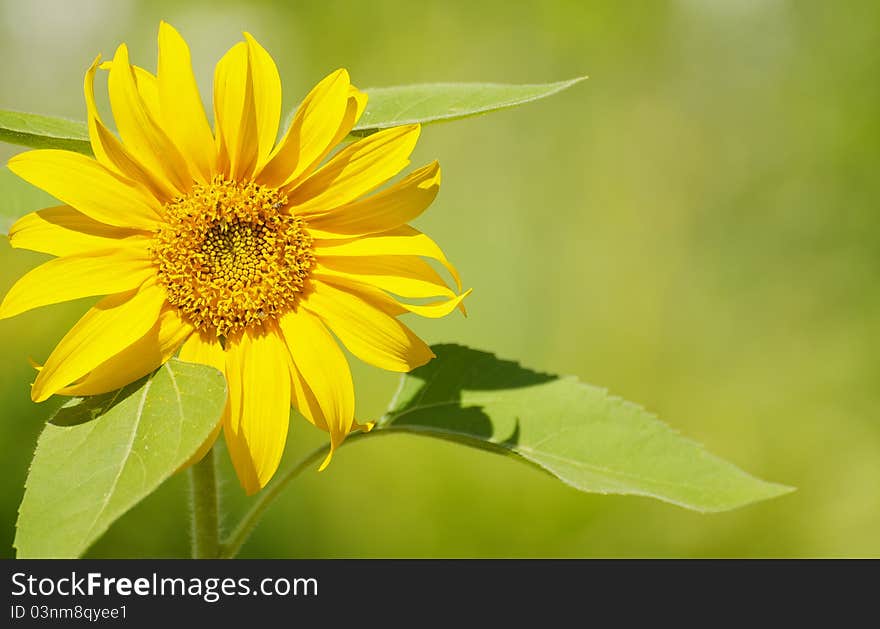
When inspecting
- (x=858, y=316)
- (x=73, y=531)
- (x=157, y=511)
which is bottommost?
(x=73, y=531)

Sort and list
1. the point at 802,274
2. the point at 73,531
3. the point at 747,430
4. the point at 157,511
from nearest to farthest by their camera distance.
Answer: the point at 73,531, the point at 157,511, the point at 747,430, the point at 802,274

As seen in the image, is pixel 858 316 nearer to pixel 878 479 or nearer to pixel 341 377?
pixel 878 479

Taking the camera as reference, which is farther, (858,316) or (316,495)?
(858,316)

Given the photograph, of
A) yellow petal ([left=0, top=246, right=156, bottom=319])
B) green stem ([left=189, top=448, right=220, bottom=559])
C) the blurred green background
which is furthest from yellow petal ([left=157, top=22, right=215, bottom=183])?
the blurred green background

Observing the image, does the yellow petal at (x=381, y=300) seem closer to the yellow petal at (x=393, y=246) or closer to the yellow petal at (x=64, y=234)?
the yellow petal at (x=393, y=246)

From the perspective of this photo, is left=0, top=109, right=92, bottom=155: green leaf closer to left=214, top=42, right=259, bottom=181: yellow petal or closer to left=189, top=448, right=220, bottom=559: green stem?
left=214, top=42, right=259, bottom=181: yellow petal

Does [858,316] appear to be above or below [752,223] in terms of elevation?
below

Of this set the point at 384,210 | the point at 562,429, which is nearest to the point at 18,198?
the point at 384,210

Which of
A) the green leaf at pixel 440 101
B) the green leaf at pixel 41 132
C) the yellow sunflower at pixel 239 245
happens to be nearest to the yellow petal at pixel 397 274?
the yellow sunflower at pixel 239 245

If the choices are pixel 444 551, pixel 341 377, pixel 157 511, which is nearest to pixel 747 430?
pixel 444 551

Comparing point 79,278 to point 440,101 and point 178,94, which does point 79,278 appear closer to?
point 178,94
